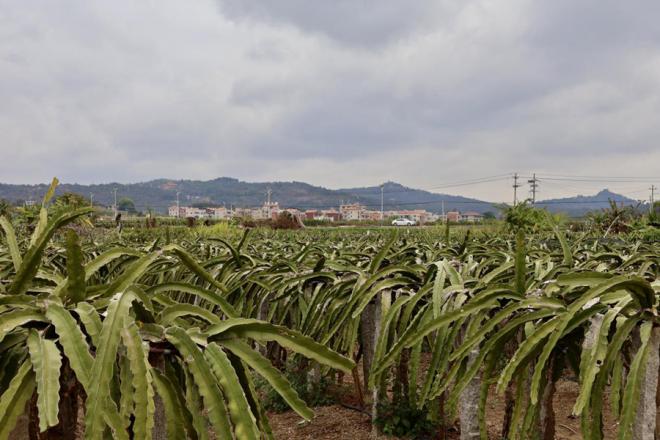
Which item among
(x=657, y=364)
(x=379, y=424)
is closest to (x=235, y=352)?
(x=657, y=364)

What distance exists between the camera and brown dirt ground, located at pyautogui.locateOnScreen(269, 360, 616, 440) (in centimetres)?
289

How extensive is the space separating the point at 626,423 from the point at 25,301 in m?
1.31

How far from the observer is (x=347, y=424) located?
2.99 metres

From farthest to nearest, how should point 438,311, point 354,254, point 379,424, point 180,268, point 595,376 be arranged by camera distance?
point 354,254, point 180,268, point 379,424, point 438,311, point 595,376

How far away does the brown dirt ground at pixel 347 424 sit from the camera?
114 inches

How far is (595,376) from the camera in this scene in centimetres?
114

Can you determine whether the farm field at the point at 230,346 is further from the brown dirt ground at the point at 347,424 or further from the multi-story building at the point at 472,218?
the multi-story building at the point at 472,218

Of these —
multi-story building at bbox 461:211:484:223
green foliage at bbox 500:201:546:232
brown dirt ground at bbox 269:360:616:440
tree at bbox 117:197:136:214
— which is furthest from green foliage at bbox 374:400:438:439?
tree at bbox 117:197:136:214

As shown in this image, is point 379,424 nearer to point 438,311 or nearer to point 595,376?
point 438,311

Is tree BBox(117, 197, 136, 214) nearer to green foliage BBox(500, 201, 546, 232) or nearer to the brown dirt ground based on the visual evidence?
green foliage BBox(500, 201, 546, 232)

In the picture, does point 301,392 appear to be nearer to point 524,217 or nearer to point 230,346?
point 230,346

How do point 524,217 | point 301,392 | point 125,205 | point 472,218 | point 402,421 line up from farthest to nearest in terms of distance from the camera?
point 472,218
point 125,205
point 524,217
point 301,392
point 402,421

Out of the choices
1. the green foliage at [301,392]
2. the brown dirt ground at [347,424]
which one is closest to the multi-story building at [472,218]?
the brown dirt ground at [347,424]

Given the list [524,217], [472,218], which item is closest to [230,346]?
[524,217]
